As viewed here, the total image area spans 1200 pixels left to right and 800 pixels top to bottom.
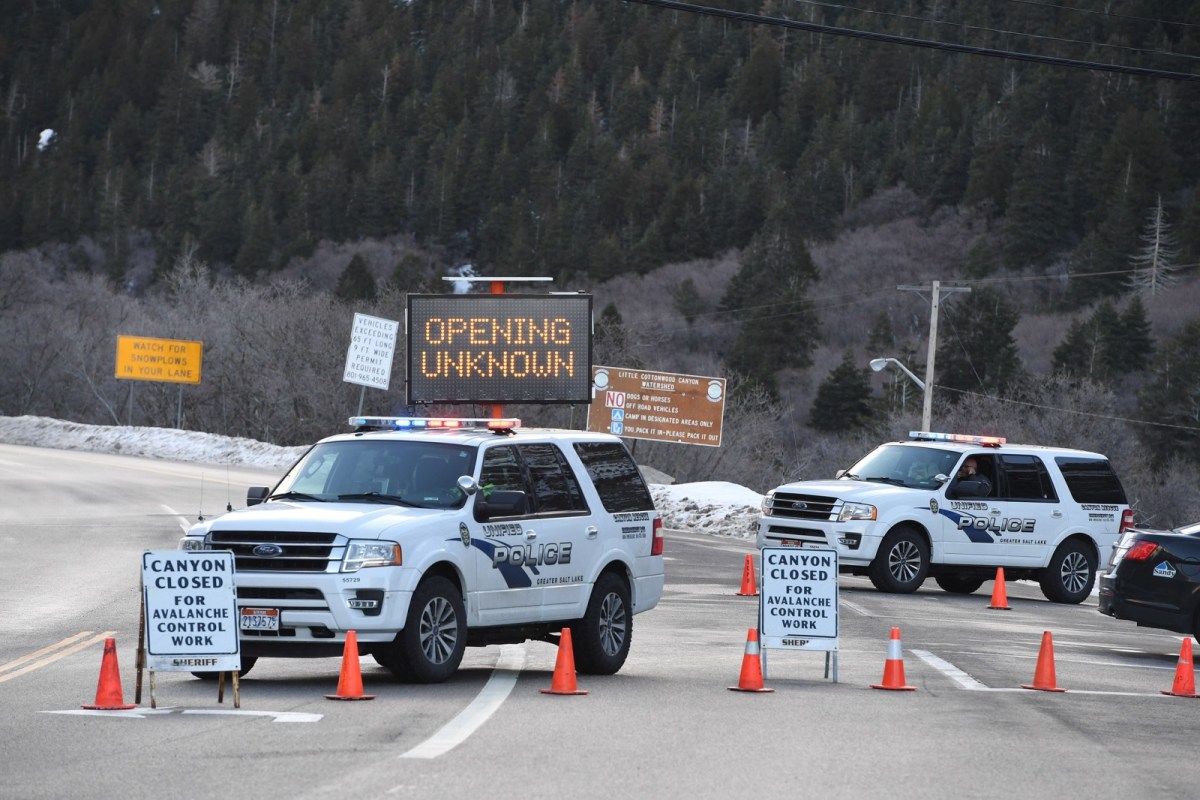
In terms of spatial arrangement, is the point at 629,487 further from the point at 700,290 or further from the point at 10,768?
the point at 700,290

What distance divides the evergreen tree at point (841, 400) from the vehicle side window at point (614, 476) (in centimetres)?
8928

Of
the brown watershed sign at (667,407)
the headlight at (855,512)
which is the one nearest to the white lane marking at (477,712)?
the headlight at (855,512)

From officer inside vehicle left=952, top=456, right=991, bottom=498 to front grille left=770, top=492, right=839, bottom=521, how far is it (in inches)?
71.6

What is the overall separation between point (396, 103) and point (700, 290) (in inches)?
2125

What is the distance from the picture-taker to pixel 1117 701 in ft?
45.6

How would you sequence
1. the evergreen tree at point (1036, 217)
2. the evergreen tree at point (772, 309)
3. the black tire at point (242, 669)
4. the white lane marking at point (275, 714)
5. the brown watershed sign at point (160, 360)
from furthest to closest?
the evergreen tree at point (1036, 217) < the evergreen tree at point (772, 309) < the brown watershed sign at point (160, 360) < the black tire at point (242, 669) < the white lane marking at point (275, 714)

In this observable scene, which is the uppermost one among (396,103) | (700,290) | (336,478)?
(396,103)

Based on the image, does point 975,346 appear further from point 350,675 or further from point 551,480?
point 350,675

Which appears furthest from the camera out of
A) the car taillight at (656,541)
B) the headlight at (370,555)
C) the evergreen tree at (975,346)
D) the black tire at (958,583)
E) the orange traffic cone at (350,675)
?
the evergreen tree at (975,346)

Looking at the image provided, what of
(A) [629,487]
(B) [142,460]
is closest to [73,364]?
(B) [142,460]

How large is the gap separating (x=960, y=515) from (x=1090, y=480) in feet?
8.17

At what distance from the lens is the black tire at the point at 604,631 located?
14.5 metres

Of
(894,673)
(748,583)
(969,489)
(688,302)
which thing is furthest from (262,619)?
(688,302)

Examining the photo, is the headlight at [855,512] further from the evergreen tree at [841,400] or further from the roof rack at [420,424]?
the evergreen tree at [841,400]
